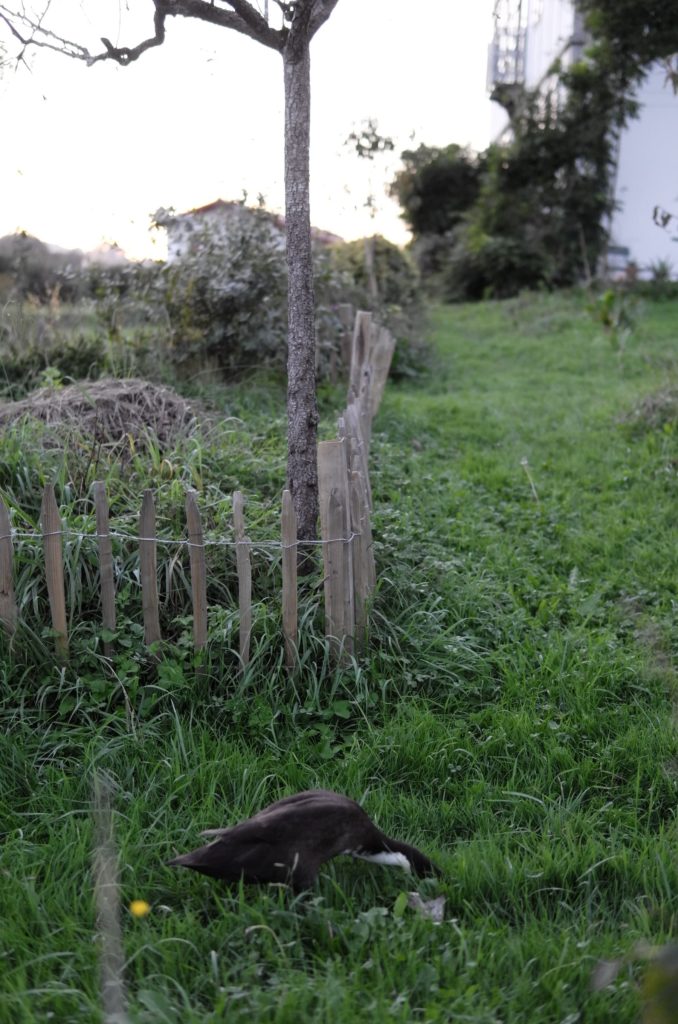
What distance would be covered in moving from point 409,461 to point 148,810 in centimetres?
454

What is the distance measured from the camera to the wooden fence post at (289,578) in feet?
11.9

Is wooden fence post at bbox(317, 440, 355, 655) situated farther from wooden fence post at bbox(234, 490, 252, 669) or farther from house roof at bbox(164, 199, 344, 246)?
house roof at bbox(164, 199, 344, 246)

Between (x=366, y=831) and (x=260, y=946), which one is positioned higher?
(x=366, y=831)

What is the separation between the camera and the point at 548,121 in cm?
2150

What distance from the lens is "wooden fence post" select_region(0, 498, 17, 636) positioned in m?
3.65

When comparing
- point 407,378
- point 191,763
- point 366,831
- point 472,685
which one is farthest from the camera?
point 407,378

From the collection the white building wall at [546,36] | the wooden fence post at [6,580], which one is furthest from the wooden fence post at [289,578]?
the white building wall at [546,36]

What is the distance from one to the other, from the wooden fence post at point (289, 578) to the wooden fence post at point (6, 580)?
1.12 m

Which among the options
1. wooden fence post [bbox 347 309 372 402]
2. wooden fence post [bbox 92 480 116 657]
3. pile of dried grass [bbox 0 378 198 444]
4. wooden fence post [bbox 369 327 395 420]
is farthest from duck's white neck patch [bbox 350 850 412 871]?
wooden fence post [bbox 347 309 372 402]

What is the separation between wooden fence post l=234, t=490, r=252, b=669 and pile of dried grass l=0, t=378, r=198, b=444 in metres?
1.92

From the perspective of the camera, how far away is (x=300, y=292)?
4188 mm

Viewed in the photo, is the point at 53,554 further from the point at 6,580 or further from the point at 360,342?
the point at 360,342

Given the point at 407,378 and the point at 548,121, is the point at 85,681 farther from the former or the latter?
the point at 548,121

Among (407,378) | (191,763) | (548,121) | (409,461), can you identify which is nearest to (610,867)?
(191,763)
